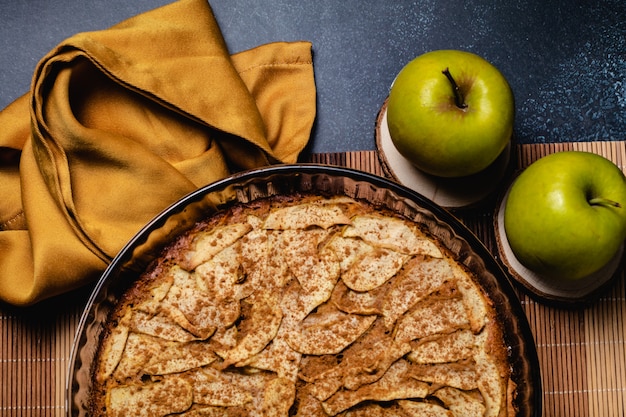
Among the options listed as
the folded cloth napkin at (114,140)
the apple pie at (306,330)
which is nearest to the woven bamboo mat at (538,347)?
the folded cloth napkin at (114,140)

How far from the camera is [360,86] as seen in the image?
1.58 meters

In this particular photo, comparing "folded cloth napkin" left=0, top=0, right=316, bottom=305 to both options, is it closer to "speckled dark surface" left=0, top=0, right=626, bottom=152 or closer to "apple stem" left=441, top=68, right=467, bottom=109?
"speckled dark surface" left=0, top=0, right=626, bottom=152

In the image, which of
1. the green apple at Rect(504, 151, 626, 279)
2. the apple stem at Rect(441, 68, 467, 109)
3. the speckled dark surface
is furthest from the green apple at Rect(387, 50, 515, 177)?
the speckled dark surface

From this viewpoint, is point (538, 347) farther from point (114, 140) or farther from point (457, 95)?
point (114, 140)

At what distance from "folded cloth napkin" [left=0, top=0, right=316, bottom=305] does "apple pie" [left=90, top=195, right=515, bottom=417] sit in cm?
16

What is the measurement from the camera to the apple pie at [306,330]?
128 centimetres

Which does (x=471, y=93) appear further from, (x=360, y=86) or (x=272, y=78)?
(x=272, y=78)

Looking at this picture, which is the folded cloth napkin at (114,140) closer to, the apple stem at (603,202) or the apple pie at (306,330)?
the apple pie at (306,330)

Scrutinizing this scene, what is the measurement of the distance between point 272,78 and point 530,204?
2.26ft

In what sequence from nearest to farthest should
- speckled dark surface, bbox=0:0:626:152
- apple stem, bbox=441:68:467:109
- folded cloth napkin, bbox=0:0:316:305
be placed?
1. apple stem, bbox=441:68:467:109
2. folded cloth napkin, bbox=0:0:316:305
3. speckled dark surface, bbox=0:0:626:152

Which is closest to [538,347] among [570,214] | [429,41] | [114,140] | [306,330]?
[570,214]

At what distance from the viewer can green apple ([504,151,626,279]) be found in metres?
1.28

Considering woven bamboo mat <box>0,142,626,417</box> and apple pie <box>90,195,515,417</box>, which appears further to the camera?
woven bamboo mat <box>0,142,626,417</box>

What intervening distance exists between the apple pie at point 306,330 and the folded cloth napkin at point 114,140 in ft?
0.53
